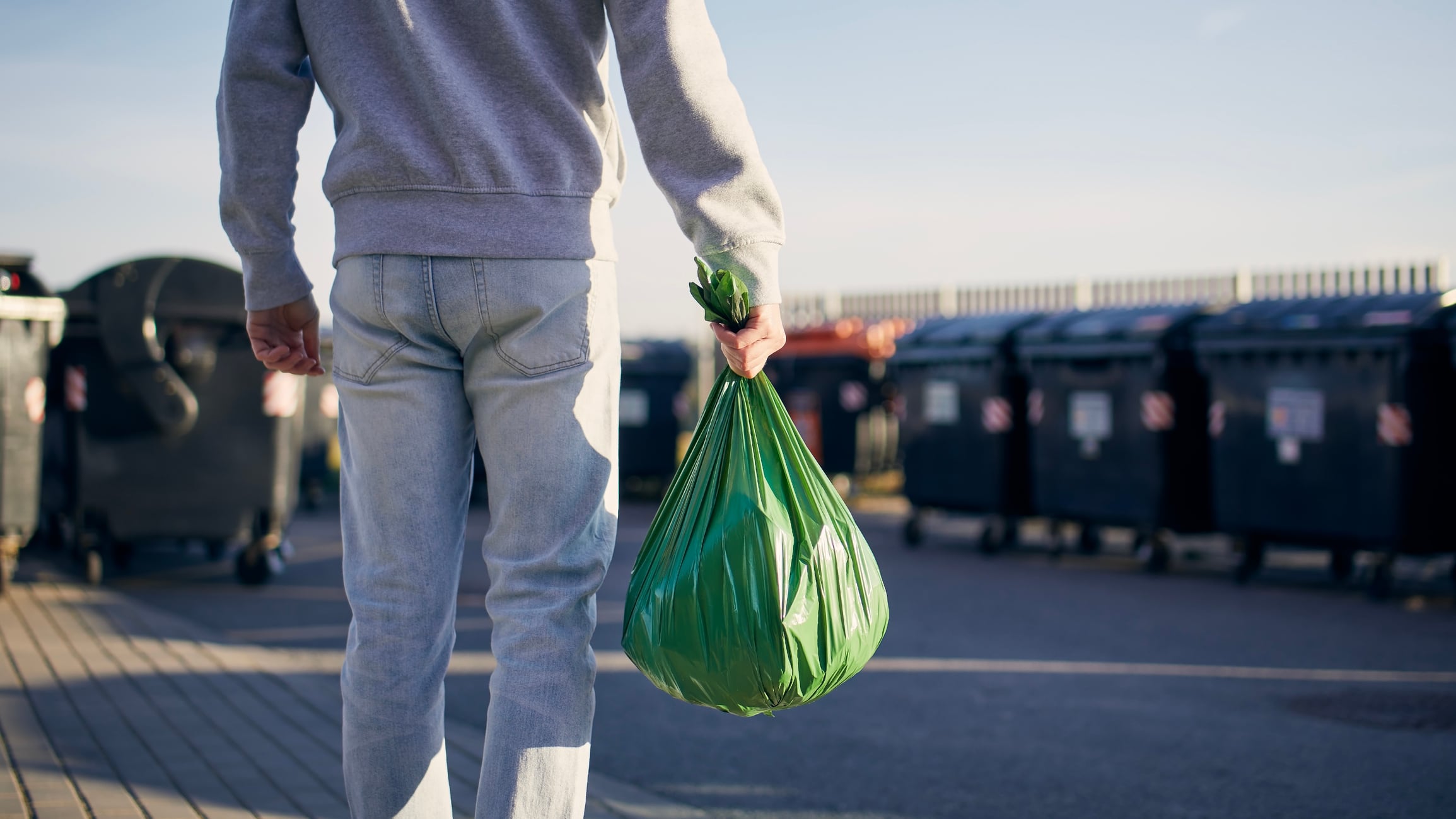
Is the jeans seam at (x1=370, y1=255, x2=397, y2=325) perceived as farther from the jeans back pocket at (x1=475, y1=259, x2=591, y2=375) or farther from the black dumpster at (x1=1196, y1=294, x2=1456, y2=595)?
the black dumpster at (x1=1196, y1=294, x2=1456, y2=595)

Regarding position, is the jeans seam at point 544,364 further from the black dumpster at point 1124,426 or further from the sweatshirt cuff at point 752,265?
the black dumpster at point 1124,426

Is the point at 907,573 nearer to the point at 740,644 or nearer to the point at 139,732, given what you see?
the point at 139,732

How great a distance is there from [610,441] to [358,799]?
714mm

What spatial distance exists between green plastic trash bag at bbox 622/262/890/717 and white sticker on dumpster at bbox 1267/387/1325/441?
20.9 feet

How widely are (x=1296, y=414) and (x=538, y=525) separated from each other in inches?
273

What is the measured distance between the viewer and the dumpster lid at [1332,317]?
736 centimetres

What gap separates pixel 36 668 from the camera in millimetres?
5039

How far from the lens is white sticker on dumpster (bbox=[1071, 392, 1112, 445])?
907cm

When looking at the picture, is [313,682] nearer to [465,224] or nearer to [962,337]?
[465,224]

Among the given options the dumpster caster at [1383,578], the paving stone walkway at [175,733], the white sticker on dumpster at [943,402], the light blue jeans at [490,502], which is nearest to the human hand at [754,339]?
the light blue jeans at [490,502]

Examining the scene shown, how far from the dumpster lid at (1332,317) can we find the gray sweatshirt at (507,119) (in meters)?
6.43

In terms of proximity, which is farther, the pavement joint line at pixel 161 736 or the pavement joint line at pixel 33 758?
the pavement joint line at pixel 161 736

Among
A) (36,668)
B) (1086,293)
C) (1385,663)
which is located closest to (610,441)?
(36,668)

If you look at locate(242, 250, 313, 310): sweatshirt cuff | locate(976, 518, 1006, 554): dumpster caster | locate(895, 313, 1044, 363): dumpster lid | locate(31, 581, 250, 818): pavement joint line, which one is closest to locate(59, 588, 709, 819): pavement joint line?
locate(31, 581, 250, 818): pavement joint line
